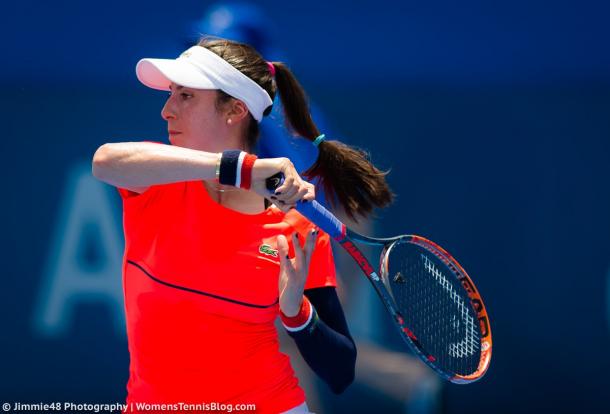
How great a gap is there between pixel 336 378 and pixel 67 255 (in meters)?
1.84

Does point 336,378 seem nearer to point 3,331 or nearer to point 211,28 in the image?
point 211,28

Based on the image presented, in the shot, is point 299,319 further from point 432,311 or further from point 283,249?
point 432,311

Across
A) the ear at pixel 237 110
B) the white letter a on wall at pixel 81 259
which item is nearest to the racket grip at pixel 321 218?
the ear at pixel 237 110

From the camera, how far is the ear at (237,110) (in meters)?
2.21

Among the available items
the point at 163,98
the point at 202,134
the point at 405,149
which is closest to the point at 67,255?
the point at 163,98

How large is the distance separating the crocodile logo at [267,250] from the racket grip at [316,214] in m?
0.14

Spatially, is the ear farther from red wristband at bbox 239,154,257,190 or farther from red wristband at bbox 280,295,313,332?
red wristband at bbox 280,295,313,332

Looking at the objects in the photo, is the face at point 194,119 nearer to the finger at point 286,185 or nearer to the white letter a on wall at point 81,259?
the finger at point 286,185

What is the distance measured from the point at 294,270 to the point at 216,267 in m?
0.19

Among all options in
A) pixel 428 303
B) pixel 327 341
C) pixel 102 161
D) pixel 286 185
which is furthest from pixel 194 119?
pixel 428 303

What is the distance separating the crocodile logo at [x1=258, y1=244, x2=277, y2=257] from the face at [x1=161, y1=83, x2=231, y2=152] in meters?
0.27

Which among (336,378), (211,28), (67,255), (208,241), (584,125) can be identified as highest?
(584,125)

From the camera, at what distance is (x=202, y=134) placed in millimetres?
2133

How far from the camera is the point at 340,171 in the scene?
2.51 meters
